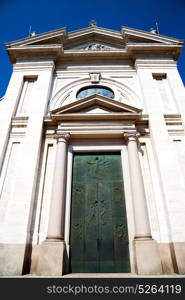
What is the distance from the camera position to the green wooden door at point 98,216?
22.6 feet

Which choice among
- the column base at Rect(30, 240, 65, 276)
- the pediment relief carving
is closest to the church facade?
the column base at Rect(30, 240, 65, 276)

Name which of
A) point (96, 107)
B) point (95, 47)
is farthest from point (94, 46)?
point (96, 107)

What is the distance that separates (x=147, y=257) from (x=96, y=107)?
22.4ft

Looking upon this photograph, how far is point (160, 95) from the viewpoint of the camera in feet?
34.2

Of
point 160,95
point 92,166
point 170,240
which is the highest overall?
point 160,95

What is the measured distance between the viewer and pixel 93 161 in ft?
28.8

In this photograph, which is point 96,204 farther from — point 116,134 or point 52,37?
point 52,37

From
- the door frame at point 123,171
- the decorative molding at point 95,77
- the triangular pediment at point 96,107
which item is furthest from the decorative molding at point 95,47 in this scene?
the door frame at point 123,171

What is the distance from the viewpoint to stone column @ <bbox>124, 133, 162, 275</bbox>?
6059 millimetres

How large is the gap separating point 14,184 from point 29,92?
5.56 metres

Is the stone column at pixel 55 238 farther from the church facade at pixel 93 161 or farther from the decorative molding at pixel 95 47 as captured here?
the decorative molding at pixel 95 47

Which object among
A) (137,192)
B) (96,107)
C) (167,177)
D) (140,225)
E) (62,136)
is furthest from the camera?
(96,107)

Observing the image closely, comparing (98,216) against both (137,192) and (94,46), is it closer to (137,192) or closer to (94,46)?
(137,192)

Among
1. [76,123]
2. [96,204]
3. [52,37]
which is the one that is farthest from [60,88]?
[96,204]
